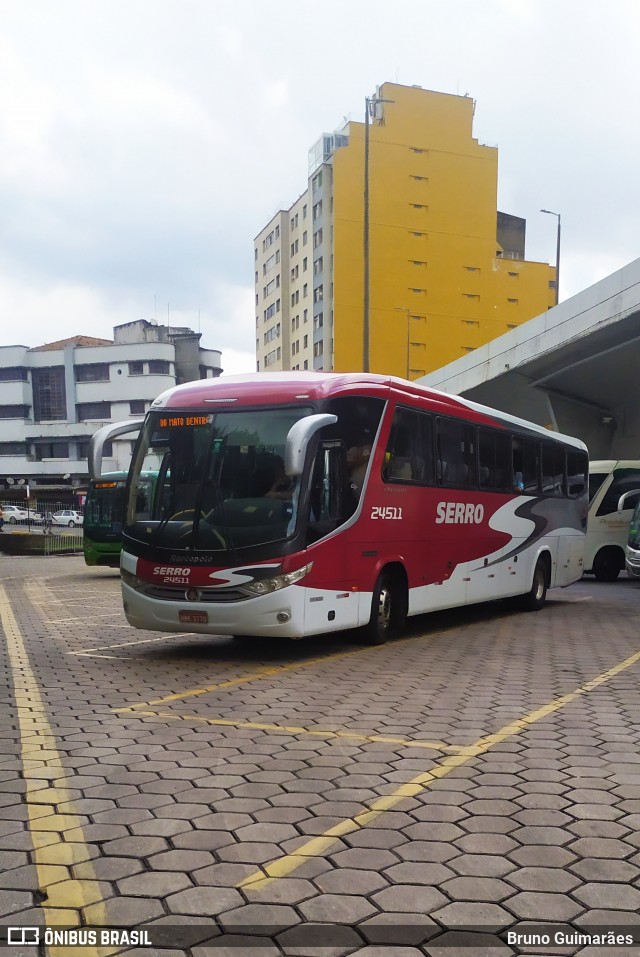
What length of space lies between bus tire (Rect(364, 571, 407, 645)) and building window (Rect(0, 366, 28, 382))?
269 ft

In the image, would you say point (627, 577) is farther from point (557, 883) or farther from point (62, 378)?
point (62, 378)

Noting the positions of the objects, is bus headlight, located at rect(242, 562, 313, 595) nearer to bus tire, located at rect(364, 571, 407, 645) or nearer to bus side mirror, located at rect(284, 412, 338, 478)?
bus side mirror, located at rect(284, 412, 338, 478)

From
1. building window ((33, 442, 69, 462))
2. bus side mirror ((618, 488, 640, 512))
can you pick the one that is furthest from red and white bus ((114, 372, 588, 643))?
building window ((33, 442, 69, 462))

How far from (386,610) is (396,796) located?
250 inches

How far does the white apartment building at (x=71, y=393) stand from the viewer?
8469 centimetres

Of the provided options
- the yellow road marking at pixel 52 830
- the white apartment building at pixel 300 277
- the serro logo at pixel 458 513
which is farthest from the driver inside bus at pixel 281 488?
the white apartment building at pixel 300 277

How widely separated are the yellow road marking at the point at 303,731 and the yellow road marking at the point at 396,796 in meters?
0.21

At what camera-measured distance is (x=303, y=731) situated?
6.30 meters

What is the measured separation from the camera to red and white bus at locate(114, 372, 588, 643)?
927 centimetres

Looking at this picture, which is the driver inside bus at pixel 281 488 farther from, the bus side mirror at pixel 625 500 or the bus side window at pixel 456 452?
the bus side mirror at pixel 625 500

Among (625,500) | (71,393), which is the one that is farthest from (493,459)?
(71,393)

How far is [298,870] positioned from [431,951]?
823 millimetres

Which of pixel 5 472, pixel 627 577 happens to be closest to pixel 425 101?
pixel 5 472

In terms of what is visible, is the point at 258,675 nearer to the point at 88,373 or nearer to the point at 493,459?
the point at 493,459
